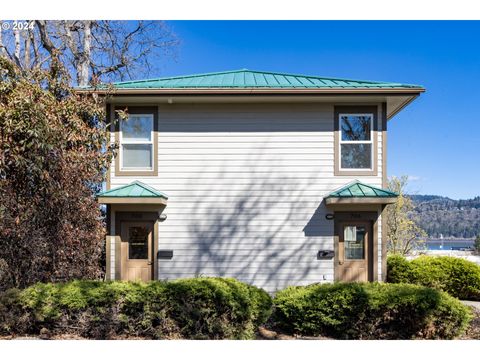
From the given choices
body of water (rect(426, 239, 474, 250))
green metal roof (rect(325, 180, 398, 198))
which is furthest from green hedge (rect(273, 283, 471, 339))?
body of water (rect(426, 239, 474, 250))

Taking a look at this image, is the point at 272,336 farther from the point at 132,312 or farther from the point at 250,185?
the point at 250,185

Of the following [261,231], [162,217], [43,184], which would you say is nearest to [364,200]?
[261,231]

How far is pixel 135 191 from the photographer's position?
978 centimetres

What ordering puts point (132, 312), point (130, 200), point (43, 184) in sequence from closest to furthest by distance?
1. point (132, 312)
2. point (43, 184)
3. point (130, 200)

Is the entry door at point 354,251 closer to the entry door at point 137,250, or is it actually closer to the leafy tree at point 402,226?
the entry door at point 137,250

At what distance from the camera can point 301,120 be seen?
400 inches

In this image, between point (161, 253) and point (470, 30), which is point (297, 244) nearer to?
point (161, 253)

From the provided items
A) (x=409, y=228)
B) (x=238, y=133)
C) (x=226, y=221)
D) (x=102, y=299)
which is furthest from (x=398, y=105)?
(x=409, y=228)

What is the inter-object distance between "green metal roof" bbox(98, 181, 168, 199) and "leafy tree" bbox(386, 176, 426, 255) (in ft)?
50.6

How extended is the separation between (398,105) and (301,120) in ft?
8.53

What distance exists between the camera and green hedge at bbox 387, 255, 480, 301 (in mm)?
10469

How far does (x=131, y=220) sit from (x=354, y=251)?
5659mm

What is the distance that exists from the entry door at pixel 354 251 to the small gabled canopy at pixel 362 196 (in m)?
0.84
